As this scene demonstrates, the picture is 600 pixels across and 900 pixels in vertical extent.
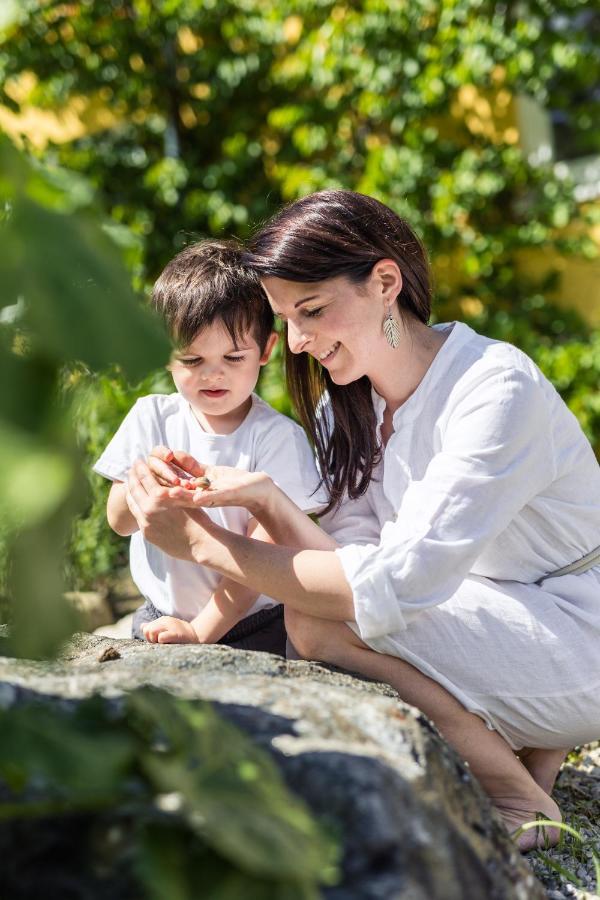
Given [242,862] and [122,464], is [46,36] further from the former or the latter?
[242,862]

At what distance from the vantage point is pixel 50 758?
1.04 metres

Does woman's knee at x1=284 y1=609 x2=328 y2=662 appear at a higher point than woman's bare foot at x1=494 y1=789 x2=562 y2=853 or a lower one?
higher

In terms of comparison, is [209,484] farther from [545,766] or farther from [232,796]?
[232,796]

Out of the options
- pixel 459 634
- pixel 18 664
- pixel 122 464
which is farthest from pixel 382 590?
pixel 122 464

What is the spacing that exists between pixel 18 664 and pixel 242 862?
0.78 metres

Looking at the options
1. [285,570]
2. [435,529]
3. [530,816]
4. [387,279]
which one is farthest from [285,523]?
[530,816]

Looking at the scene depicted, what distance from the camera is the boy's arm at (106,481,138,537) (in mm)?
2531

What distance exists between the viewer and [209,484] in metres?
2.19

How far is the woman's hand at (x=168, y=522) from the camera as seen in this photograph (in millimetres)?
2211

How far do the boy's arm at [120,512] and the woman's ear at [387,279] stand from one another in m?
0.78

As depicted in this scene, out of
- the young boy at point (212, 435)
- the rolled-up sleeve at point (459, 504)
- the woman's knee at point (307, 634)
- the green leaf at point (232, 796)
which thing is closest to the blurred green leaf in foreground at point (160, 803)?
the green leaf at point (232, 796)

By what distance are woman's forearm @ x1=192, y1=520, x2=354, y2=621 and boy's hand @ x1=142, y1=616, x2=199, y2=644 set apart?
308 mm

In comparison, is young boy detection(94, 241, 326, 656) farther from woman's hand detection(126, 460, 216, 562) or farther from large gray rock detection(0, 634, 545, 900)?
large gray rock detection(0, 634, 545, 900)

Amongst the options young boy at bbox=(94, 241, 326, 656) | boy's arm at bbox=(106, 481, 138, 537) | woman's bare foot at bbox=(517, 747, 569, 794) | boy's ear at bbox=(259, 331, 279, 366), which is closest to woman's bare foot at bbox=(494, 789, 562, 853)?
woman's bare foot at bbox=(517, 747, 569, 794)
